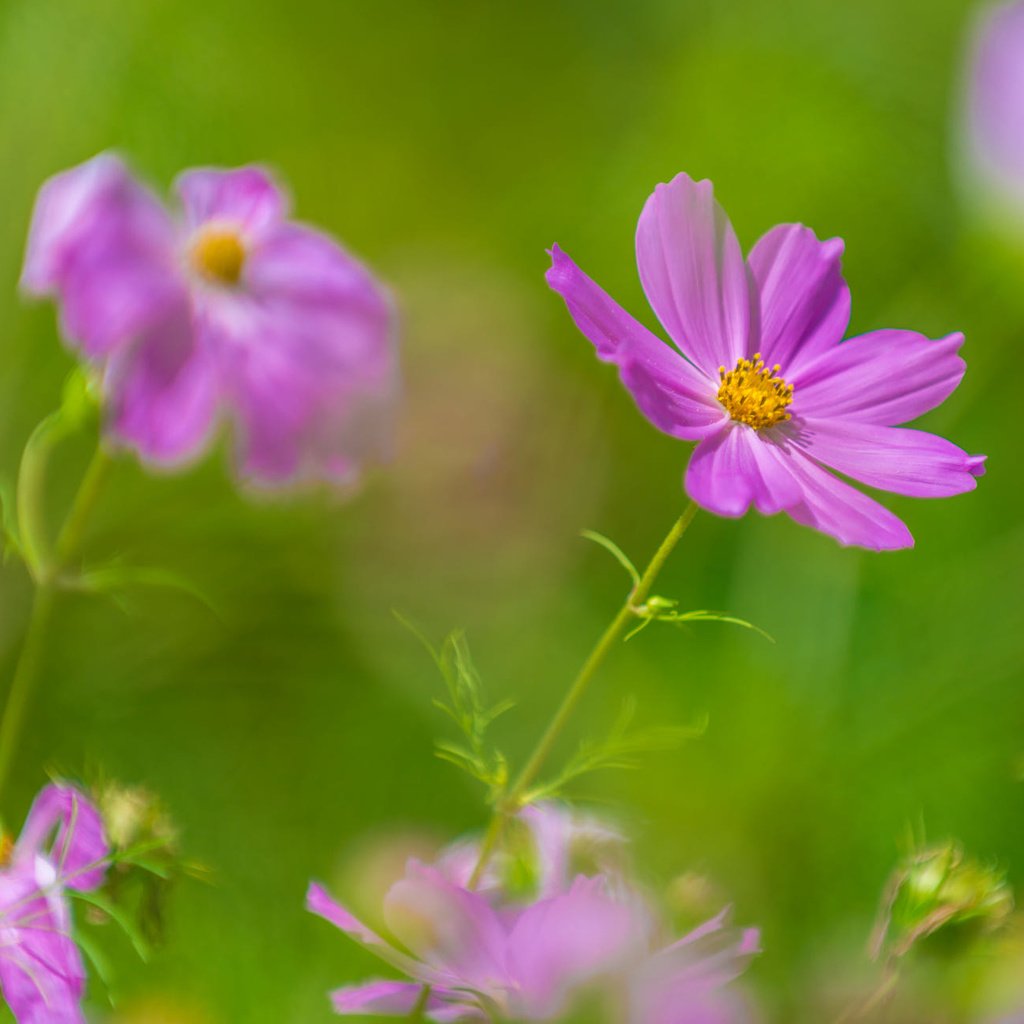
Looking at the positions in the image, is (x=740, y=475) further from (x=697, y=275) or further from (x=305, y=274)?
(x=305, y=274)

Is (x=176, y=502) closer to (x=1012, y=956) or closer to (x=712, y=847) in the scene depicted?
(x=712, y=847)

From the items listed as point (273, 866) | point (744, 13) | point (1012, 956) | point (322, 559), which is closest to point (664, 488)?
point (322, 559)

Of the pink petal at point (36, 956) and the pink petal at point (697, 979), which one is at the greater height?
the pink petal at point (697, 979)

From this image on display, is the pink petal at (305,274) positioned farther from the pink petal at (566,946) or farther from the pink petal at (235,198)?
the pink petal at (566,946)

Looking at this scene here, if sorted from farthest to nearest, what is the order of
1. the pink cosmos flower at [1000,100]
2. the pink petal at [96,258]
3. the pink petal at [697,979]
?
the pink cosmos flower at [1000,100] < the pink petal at [96,258] < the pink petal at [697,979]

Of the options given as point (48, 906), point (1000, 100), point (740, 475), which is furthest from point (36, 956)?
point (1000, 100)

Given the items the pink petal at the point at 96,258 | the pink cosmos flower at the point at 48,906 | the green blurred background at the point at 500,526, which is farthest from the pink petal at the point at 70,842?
the green blurred background at the point at 500,526

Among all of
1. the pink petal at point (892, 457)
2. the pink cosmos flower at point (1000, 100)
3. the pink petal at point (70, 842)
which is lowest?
the pink petal at point (70, 842)
